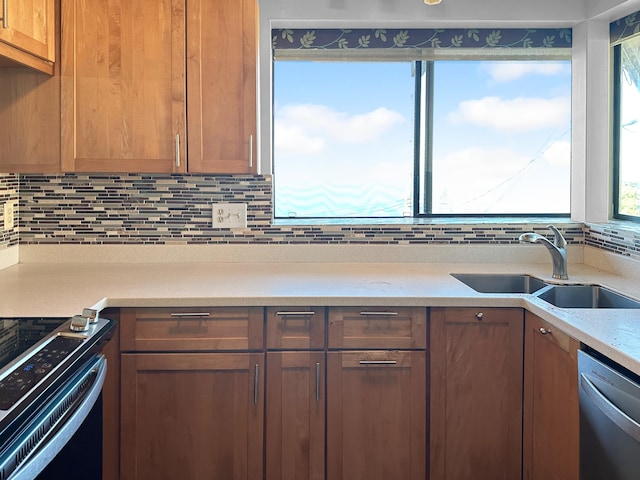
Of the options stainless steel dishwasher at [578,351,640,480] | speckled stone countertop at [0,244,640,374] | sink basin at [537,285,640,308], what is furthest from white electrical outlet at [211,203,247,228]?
stainless steel dishwasher at [578,351,640,480]

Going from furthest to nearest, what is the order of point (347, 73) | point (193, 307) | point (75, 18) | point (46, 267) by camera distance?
1. point (347, 73)
2. point (46, 267)
3. point (75, 18)
4. point (193, 307)

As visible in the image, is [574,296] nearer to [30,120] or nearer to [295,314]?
[295,314]

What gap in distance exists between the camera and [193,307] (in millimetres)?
1970

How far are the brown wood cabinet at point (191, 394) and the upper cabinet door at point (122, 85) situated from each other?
0.67 meters

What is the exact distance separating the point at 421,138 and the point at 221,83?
1016mm

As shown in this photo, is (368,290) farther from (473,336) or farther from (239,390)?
(239,390)

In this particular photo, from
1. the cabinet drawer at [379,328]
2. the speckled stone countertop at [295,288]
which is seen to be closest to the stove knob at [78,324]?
the speckled stone countertop at [295,288]

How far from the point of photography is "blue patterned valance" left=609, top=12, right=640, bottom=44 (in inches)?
96.4

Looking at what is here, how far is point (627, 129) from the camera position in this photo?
258cm

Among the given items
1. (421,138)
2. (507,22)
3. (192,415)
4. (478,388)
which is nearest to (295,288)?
(192,415)

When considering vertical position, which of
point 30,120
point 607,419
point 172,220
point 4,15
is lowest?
point 607,419

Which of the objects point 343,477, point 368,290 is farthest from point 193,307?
point 343,477

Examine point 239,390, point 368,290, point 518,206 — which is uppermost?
point 518,206

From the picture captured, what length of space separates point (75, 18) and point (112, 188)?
699 millimetres
